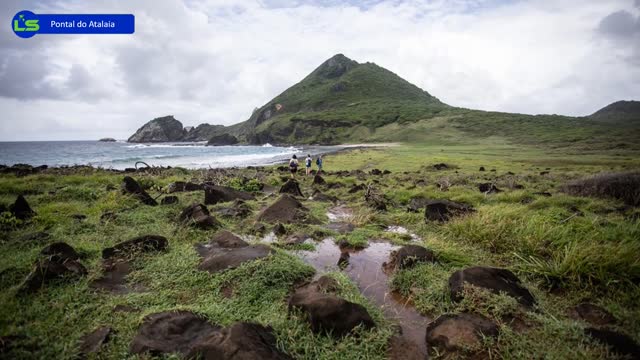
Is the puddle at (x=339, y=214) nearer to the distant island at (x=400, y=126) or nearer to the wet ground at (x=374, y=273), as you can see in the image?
the wet ground at (x=374, y=273)

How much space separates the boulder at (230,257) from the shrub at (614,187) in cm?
A: 1213

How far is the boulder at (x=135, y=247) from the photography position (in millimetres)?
5836

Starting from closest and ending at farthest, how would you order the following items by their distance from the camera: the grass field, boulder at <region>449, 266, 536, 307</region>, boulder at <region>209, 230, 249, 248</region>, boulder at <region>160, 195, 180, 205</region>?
the grass field → boulder at <region>449, 266, 536, 307</region> → boulder at <region>209, 230, 249, 248</region> → boulder at <region>160, 195, 180, 205</region>

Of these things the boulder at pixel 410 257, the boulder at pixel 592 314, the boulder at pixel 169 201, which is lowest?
the boulder at pixel 592 314

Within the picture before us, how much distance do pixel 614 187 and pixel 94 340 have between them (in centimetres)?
1529

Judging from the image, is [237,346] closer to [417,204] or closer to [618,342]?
[618,342]

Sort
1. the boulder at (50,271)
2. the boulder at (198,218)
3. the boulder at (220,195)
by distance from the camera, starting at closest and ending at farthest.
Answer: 1. the boulder at (50,271)
2. the boulder at (198,218)
3. the boulder at (220,195)

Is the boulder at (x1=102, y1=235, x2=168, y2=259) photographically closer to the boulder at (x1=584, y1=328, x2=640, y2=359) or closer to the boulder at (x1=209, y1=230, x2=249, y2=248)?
the boulder at (x1=209, y1=230, x2=249, y2=248)

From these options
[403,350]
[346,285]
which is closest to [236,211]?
[346,285]

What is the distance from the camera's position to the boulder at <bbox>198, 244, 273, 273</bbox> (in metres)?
5.44

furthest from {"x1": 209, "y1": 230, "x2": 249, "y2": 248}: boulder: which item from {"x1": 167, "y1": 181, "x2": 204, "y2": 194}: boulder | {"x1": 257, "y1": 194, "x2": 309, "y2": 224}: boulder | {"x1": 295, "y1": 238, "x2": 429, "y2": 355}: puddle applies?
{"x1": 167, "y1": 181, "x2": 204, "y2": 194}: boulder

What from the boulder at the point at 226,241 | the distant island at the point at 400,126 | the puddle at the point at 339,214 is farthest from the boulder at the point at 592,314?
the distant island at the point at 400,126

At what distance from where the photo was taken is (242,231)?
8156 mm

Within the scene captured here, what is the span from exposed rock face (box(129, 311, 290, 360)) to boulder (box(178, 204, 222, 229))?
4.04 meters
